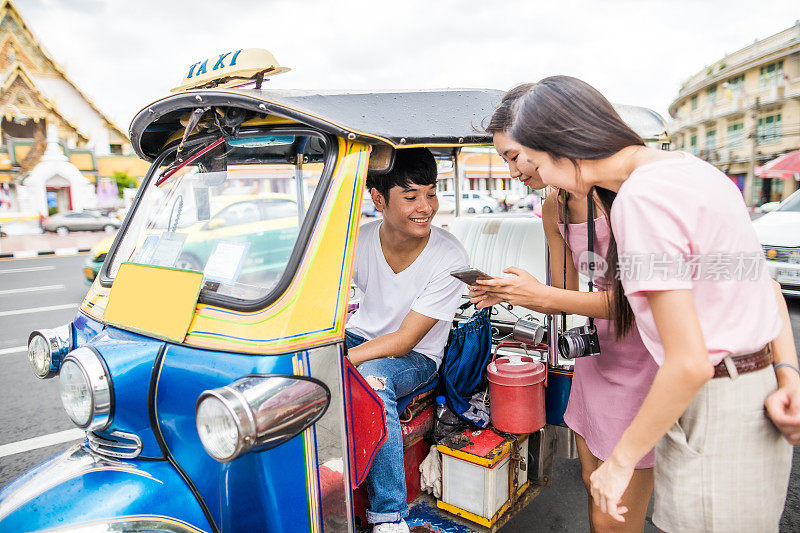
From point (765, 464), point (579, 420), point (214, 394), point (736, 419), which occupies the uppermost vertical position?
point (214, 394)

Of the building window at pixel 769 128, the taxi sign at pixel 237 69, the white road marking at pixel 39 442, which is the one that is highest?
the building window at pixel 769 128

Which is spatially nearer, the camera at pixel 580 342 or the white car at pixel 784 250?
the camera at pixel 580 342

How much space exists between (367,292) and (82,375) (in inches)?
52.6

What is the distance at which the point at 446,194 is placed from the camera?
136 inches

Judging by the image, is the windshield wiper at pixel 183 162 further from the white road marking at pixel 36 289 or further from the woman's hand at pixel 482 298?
the white road marking at pixel 36 289

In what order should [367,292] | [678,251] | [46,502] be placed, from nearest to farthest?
[678,251], [46,502], [367,292]

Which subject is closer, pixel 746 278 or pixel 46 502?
pixel 746 278

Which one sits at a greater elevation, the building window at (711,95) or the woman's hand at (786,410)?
the building window at (711,95)

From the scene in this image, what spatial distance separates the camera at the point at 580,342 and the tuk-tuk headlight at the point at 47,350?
1.78m

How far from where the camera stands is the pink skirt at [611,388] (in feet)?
5.73

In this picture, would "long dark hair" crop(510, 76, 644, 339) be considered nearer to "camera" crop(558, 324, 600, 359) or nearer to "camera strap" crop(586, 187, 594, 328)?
"camera strap" crop(586, 187, 594, 328)

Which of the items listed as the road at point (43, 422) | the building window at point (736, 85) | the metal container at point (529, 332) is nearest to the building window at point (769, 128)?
the building window at point (736, 85)

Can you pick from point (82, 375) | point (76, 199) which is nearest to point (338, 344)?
point (82, 375)

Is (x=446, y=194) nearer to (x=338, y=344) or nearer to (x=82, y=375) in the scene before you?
(x=338, y=344)
